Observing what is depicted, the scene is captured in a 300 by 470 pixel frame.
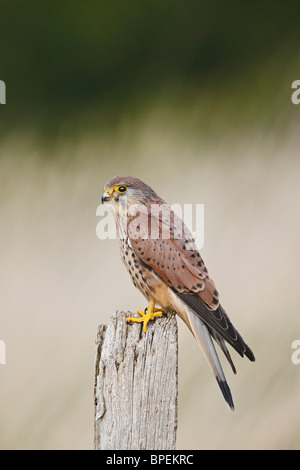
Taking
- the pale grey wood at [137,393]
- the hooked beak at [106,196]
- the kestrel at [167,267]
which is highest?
the hooked beak at [106,196]

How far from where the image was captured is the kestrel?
7.67 feet

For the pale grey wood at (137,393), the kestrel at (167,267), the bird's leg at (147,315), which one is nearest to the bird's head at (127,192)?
the kestrel at (167,267)

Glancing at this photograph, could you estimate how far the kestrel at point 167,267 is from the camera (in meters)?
2.34

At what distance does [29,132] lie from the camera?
12.2ft

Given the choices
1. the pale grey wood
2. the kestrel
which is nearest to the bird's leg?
the kestrel

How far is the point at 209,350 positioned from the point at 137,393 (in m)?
0.42

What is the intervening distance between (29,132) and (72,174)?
16.5 inches

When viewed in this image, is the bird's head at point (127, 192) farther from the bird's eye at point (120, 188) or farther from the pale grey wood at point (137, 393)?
the pale grey wood at point (137, 393)

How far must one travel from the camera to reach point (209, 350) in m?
2.36

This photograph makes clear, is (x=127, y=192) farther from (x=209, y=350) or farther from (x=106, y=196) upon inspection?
(x=209, y=350)

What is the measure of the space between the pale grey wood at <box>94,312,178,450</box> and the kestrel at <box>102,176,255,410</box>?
0.15 m

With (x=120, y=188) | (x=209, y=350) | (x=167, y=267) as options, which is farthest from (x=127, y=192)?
(x=209, y=350)
